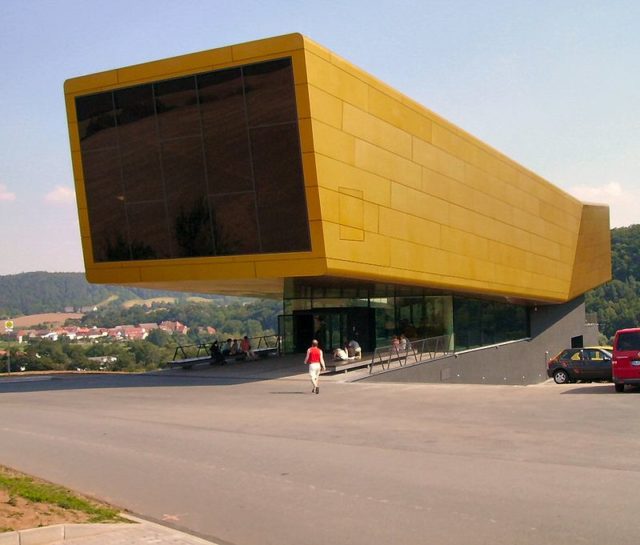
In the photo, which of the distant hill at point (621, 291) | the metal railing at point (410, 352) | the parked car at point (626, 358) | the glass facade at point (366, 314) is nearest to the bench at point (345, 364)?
the metal railing at point (410, 352)

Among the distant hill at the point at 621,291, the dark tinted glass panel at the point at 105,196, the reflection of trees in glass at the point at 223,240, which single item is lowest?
the distant hill at the point at 621,291

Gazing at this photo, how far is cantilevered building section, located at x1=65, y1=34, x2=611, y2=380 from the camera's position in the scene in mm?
27125

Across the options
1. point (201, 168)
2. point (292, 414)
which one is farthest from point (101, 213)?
point (292, 414)

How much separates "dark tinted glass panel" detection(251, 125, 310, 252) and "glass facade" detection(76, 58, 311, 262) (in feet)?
0.12

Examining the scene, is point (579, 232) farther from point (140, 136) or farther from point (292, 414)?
point (292, 414)

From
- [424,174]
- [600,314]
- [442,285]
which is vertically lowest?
[600,314]

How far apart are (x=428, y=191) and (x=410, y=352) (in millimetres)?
7159

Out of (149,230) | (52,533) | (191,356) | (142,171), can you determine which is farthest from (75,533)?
(191,356)

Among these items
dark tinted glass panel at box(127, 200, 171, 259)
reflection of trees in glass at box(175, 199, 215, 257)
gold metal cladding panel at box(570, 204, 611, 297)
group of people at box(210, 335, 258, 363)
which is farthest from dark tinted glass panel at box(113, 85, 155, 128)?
gold metal cladding panel at box(570, 204, 611, 297)

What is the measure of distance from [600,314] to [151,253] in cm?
11404

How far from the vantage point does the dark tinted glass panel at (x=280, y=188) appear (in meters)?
27.2

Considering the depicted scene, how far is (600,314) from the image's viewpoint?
131750 mm

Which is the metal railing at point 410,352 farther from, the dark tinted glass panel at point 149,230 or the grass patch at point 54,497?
the grass patch at point 54,497

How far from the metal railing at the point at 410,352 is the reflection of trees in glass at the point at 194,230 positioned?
768 centimetres
